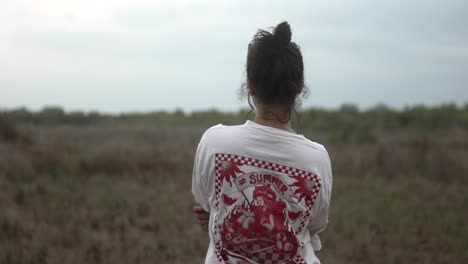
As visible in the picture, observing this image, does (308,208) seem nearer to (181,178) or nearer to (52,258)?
(52,258)

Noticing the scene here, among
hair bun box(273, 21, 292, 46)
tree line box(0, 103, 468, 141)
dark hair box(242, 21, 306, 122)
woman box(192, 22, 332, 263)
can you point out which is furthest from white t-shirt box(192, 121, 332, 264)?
tree line box(0, 103, 468, 141)

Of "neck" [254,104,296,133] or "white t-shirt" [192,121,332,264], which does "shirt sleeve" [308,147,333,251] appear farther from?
"neck" [254,104,296,133]

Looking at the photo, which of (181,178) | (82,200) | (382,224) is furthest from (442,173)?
(82,200)

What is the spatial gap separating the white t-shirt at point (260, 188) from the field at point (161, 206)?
12.8 feet

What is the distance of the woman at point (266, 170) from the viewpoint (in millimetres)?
1733

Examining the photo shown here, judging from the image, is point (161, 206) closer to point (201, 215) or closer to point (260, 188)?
point (201, 215)

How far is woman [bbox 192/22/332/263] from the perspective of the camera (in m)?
1.73

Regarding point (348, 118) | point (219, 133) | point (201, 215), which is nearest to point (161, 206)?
point (201, 215)

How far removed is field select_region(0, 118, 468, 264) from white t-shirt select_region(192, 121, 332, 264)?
3.89 meters

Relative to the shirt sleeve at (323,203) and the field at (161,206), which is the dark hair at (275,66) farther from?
the field at (161,206)

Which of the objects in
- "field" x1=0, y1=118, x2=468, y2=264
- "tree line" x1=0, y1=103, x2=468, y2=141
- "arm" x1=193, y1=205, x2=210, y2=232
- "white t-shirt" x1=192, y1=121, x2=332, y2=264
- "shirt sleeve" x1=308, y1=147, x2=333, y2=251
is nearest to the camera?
"white t-shirt" x1=192, y1=121, x2=332, y2=264

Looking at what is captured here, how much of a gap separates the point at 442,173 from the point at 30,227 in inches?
337

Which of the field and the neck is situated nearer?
the neck

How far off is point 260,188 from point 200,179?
243mm
